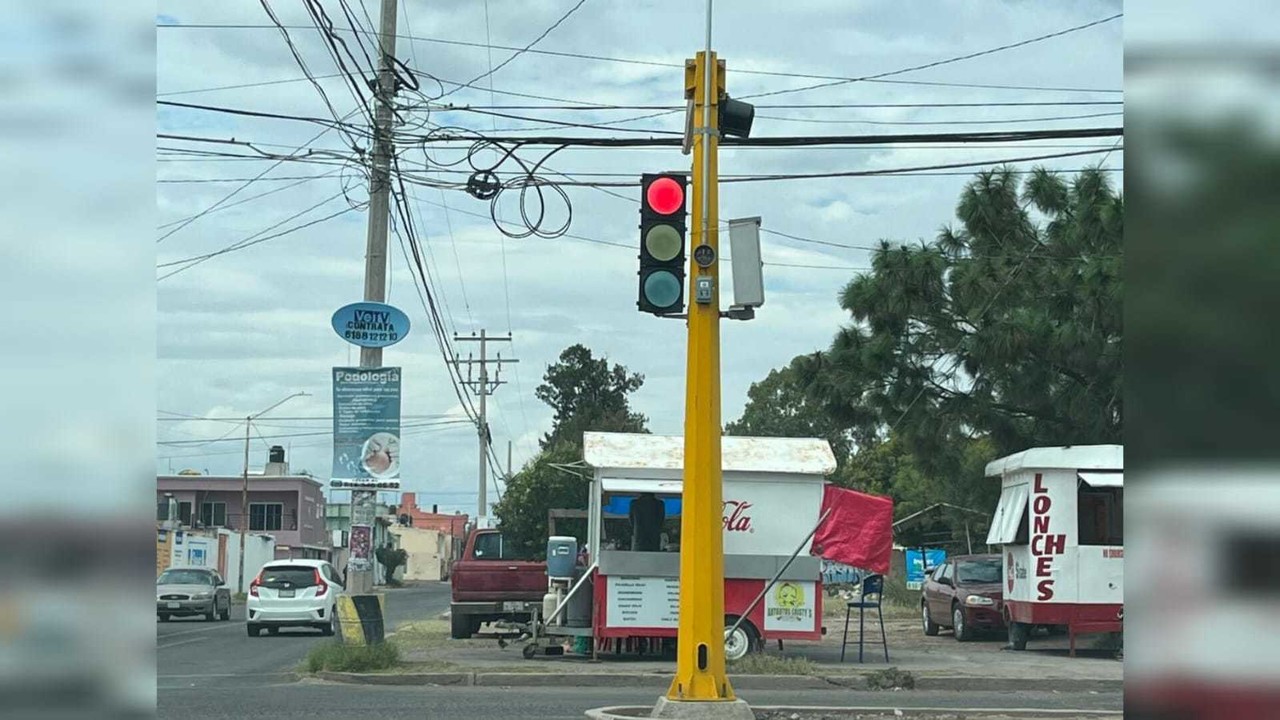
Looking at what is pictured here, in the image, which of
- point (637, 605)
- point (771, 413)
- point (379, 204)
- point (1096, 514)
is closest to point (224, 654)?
point (637, 605)

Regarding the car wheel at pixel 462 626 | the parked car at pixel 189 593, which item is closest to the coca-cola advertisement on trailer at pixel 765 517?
the car wheel at pixel 462 626

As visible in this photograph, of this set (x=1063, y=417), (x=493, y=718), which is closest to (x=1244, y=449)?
(x=493, y=718)

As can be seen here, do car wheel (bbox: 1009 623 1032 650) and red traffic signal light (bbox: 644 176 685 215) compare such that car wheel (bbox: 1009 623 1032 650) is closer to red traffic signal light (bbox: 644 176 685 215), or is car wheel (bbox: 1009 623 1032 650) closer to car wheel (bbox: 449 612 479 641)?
car wheel (bbox: 449 612 479 641)

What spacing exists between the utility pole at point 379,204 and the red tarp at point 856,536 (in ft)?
19.3

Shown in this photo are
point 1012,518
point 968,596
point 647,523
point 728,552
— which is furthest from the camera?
point 968,596

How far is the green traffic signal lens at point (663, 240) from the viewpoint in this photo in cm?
1038

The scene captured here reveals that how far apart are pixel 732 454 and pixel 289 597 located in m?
13.1

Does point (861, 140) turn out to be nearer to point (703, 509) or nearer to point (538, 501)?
point (703, 509)

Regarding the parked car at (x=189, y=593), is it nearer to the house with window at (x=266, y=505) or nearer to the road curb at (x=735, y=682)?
the road curb at (x=735, y=682)

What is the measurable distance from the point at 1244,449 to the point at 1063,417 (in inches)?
893

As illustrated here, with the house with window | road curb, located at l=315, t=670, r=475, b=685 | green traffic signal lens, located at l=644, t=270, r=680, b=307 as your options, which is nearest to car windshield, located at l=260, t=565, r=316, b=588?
road curb, located at l=315, t=670, r=475, b=685

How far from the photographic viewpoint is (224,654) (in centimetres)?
2255

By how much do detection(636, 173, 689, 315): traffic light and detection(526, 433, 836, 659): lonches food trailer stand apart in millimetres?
8744

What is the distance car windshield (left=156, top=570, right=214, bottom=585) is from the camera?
34844 mm
